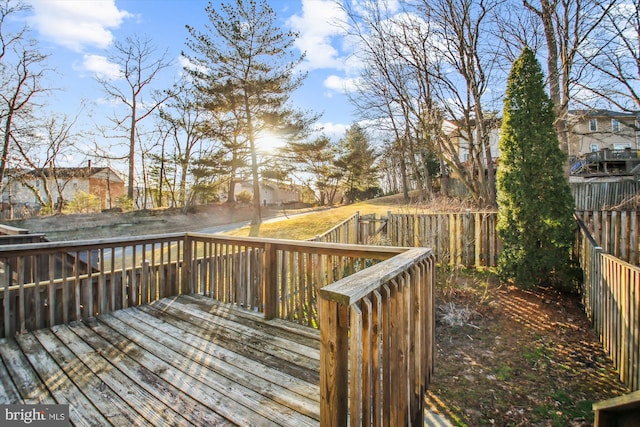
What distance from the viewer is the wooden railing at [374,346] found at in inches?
48.3

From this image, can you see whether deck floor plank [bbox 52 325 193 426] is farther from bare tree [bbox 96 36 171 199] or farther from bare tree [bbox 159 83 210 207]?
bare tree [bbox 96 36 171 199]

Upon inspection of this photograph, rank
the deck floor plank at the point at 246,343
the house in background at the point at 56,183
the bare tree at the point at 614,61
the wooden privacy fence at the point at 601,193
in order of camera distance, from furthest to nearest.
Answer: the house in background at the point at 56,183, the wooden privacy fence at the point at 601,193, the bare tree at the point at 614,61, the deck floor plank at the point at 246,343

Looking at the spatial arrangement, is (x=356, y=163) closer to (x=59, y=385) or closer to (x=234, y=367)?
(x=234, y=367)

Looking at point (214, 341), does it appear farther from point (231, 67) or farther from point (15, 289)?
point (231, 67)

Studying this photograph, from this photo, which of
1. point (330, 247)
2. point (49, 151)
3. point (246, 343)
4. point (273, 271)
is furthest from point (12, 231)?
point (49, 151)

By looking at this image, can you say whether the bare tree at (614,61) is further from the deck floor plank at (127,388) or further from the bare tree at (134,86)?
the bare tree at (134,86)

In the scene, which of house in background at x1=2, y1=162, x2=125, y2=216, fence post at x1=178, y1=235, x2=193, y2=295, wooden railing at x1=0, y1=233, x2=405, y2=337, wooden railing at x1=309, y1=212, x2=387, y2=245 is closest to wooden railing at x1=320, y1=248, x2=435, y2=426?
wooden railing at x1=0, y1=233, x2=405, y2=337

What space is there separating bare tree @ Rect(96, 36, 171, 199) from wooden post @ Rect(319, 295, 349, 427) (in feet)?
65.3

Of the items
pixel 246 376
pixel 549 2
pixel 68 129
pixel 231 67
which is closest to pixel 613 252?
pixel 246 376

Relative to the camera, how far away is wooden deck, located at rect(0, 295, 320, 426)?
6.08ft

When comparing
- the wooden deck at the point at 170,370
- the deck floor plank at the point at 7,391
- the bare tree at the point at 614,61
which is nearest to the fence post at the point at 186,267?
the wooden deck at the point at 170,370

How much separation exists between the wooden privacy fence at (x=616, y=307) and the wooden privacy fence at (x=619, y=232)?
1.16 meters

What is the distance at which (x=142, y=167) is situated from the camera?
19641mm

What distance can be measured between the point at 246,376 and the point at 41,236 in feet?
15.6
